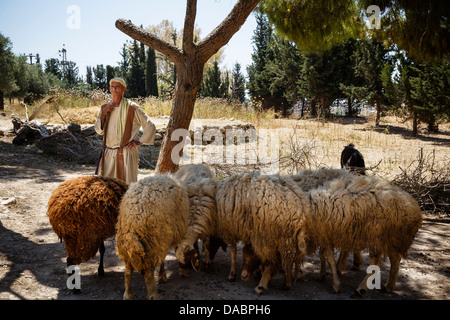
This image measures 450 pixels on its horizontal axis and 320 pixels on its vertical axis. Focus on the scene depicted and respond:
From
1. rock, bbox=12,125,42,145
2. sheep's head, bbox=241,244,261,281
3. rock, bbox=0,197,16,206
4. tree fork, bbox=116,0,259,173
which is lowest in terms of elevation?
sheep's head, bbox=241,244,261,281

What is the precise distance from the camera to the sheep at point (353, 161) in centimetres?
548

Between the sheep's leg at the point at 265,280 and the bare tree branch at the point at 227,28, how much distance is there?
137 inches

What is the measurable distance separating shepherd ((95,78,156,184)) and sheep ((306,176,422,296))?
94.0 inches

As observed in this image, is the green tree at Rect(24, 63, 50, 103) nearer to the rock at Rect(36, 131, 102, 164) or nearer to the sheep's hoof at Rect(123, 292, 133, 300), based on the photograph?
the rock at Rect(36, 131, 102, 164)

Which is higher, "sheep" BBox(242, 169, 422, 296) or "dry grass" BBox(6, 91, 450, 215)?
"dry grass" BBox(6, 91, 450, 215)

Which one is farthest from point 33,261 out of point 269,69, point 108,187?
point 269,69

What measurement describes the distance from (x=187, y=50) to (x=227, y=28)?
0.73 meters

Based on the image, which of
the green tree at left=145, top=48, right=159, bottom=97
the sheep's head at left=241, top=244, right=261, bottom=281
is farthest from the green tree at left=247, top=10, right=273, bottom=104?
the sheep's head at left=241, top=244, right=261, bottom=281

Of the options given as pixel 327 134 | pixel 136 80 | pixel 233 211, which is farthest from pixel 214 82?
pixel 233 211

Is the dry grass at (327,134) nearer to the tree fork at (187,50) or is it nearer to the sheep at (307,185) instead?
the tree fork at (187,50)

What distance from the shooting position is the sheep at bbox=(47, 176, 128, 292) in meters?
3.16

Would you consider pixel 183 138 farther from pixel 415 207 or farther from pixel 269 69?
pixel 269 69

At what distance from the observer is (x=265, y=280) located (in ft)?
11.1

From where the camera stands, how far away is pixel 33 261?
13.0ft
